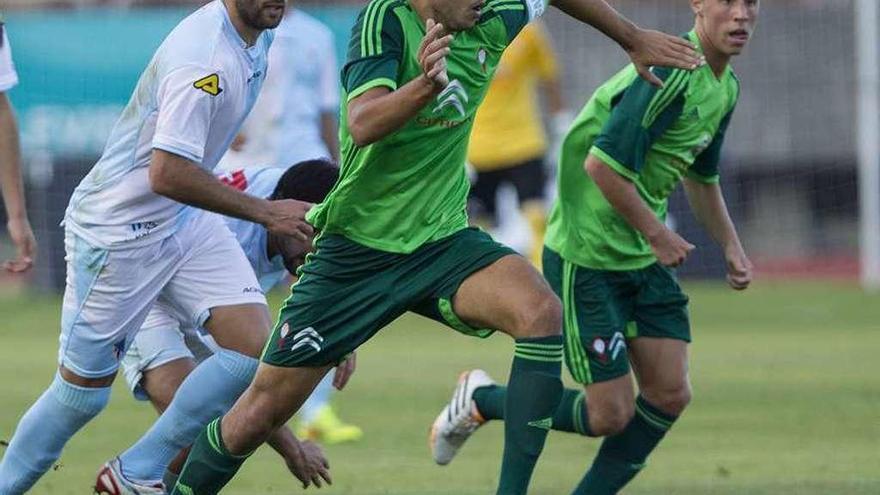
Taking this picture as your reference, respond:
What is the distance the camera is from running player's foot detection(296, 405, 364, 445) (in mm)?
10719

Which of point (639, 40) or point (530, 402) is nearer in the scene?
point (530, 402)

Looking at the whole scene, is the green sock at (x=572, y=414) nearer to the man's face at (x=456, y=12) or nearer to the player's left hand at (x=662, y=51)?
the player's left hand at (x=662, y=51)

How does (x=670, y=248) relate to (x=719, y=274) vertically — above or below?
above

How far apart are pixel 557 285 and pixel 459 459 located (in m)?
1.71

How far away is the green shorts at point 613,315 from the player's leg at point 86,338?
1813 mm

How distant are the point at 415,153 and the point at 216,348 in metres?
1.47

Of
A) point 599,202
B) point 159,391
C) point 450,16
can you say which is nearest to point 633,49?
point 450,16

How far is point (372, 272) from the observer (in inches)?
270

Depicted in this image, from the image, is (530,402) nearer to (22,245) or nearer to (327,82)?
(22,245)

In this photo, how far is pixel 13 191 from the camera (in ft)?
25.7

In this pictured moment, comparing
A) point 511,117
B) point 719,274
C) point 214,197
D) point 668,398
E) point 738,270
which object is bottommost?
point 719,274

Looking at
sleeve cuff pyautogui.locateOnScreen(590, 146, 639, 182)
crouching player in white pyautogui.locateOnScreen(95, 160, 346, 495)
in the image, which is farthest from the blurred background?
sleeve cuff pyautogui.locateOnScreen(590, 146, 639, 182)

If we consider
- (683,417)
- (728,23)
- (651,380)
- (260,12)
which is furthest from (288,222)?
(683,417)

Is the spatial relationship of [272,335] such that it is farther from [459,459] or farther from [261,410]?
[459,459]
